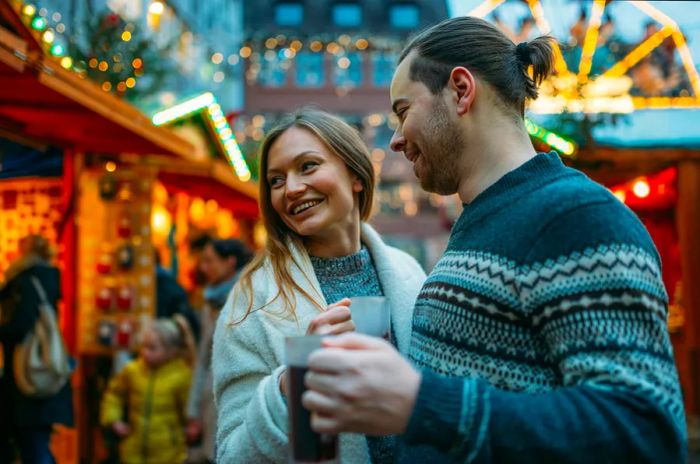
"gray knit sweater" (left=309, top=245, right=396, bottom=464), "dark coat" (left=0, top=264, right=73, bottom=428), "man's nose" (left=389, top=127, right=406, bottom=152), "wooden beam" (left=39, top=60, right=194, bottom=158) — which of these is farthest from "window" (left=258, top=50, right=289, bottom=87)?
"man's nose" (left=389, top=127, right=406, bottom=152)

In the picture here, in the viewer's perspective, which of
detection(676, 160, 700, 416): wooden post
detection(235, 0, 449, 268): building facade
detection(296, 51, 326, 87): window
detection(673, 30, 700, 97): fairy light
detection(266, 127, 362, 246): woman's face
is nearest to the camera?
detection(266, 127, 362, 246): woman's face

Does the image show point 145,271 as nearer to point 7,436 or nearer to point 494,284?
point 7,436

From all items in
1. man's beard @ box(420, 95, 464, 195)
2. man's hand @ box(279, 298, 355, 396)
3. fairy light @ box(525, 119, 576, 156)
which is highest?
fairy light @ box(525, 119, 576, 156)

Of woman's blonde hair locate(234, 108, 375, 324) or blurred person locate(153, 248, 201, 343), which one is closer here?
woman's blonde hair locate(234, 108, 375, 324)

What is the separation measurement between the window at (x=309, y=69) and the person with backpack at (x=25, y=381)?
2610 centimetres

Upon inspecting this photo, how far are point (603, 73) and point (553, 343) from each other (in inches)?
311

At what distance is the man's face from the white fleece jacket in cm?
64

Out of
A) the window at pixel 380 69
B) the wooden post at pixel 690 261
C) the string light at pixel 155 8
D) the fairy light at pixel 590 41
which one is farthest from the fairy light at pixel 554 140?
the window at pixel 380 69

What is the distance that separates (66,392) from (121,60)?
337cm

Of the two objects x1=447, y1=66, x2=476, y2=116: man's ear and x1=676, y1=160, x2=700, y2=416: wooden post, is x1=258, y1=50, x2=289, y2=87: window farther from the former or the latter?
x1=447, y1=66, x2=476, y2=116: man's ear

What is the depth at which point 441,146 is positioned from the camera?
1755 mm

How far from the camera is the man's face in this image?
1741 millimetres

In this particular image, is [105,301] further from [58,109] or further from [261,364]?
[261,364]

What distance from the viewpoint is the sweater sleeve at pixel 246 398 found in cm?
188
